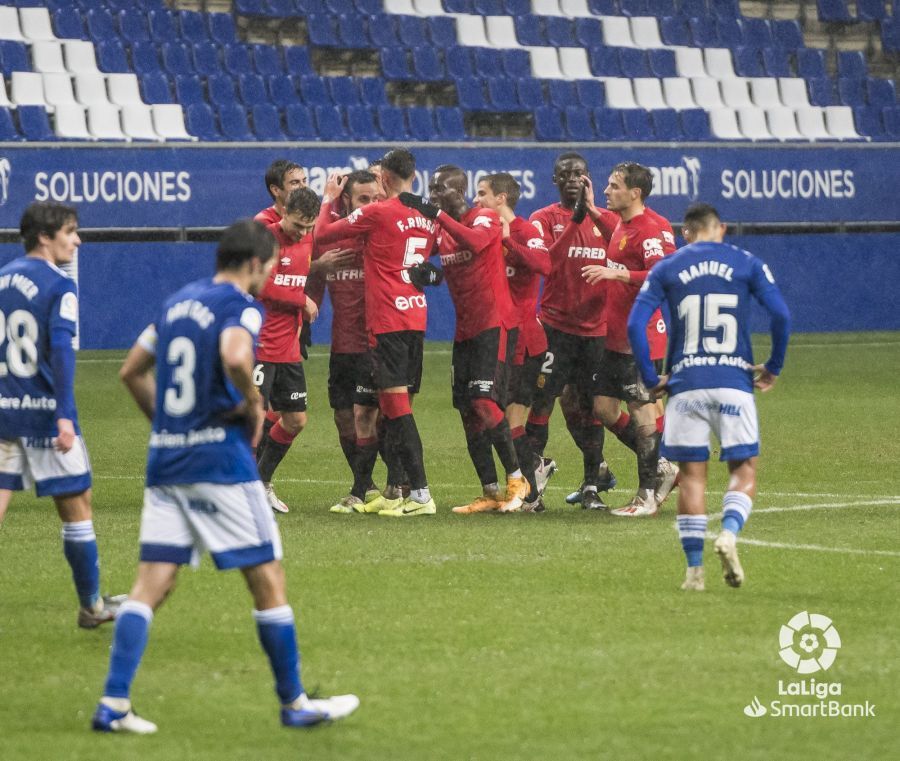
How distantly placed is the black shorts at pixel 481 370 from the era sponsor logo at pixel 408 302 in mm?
347

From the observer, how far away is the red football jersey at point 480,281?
37.0ft

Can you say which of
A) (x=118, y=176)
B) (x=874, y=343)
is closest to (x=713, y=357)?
(x=118, y=176)

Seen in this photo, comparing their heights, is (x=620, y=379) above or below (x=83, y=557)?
above

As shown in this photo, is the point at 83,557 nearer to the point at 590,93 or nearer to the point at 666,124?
the point at 590,93

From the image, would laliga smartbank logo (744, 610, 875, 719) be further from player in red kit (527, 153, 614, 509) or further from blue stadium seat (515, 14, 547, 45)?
blue stadium seat (515, 14, 547, 45)

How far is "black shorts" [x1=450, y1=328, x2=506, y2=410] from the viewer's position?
445 inches

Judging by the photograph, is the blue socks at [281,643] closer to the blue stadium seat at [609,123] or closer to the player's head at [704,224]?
the player's head at [704,224]

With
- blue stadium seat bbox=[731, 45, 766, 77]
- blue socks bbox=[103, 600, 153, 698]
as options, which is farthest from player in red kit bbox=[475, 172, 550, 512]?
blue stadium seat bbox=[731, 45, 766, 77]

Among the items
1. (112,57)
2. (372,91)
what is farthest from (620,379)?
(372,91)

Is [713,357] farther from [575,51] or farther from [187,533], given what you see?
[575,51]

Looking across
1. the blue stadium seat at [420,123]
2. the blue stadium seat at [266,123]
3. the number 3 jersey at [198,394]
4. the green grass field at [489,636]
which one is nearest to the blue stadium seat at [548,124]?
the blue stadium seat at [420,123]

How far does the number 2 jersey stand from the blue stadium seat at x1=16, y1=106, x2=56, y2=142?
15.9 metres

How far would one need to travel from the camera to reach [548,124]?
2681cm

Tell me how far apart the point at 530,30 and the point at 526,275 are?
17.4 m
